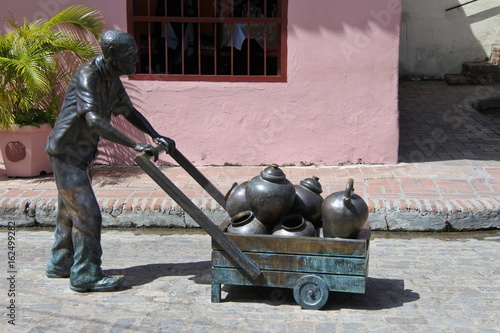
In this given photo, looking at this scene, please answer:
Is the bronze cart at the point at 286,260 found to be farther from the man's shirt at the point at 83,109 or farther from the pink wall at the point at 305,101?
the pink wall at the point at 305,101

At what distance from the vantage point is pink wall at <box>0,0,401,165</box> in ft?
25.8

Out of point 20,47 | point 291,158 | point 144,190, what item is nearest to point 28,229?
point 144,190

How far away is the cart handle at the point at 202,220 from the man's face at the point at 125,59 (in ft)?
2.14

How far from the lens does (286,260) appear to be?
14.8 ft

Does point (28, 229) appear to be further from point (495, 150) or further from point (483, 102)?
point (483, 102)

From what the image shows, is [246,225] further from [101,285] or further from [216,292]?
[101,285]


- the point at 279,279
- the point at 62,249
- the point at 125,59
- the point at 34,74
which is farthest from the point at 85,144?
the point at 34,74

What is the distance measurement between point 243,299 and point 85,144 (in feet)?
4.76

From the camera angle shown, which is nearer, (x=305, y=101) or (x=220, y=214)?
(x=220, y=214)

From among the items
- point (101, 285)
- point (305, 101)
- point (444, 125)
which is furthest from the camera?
point (444, 125)

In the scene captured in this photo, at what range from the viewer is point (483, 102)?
11.6 metres

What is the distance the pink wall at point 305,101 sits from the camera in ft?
25.8

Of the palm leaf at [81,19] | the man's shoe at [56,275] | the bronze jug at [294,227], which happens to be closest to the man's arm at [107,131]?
the bronze jug at [294,227]

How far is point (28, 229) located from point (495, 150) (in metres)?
5.26
